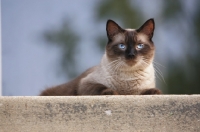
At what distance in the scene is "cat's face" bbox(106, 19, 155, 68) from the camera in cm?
285

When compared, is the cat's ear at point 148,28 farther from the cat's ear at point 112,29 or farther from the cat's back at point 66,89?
the cat's back at point 66,89

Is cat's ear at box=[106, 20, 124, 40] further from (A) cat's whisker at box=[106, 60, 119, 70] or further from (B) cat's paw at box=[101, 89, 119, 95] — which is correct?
(B) cat's paw at box=[101, 89, 119, 95]

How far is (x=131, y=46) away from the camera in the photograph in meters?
2.87

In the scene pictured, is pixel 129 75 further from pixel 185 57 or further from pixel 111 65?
pixel 185 57

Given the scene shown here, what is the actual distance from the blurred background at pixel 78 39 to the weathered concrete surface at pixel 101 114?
1.99 meters

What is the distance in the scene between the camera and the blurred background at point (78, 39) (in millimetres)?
4289

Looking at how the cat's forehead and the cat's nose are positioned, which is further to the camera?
the cat's forehead

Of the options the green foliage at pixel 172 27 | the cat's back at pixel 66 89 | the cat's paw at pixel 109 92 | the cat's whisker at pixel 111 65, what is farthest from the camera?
the green foliage at pixel 172 27

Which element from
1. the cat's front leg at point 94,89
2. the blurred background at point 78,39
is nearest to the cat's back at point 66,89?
the cat's front leg at point 94,89

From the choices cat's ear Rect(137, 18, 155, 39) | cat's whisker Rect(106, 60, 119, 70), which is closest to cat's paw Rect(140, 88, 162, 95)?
cat's whisker Rect(106, 60, 119, 70)

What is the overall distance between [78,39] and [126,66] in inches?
69.0

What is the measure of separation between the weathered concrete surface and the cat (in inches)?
22.9

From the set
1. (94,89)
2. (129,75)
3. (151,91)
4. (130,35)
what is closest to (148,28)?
(130,35)

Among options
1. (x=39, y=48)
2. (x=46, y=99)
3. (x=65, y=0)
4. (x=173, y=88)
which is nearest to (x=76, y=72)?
(x=39, y=48)
